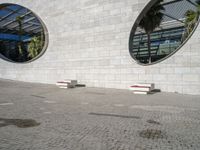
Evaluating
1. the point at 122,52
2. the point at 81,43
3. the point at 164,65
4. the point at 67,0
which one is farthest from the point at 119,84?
the point at 67,0

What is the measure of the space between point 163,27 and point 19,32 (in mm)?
20751

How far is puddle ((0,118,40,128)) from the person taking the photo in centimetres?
550

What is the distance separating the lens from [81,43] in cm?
1485

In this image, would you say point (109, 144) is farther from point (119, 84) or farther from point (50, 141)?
point (119, 84)

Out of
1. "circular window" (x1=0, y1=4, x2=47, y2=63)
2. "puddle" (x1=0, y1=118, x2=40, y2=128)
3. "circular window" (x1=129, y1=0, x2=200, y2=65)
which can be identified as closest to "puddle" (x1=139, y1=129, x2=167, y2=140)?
"puddle" (x1=0, y1=118, x2=40, y2=128)

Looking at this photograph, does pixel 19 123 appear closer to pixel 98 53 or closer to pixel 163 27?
pixel 98 53

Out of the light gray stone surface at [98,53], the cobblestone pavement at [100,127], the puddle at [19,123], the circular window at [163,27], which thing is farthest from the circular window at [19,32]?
the puddle at [19,123]

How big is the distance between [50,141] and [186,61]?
8.67 m

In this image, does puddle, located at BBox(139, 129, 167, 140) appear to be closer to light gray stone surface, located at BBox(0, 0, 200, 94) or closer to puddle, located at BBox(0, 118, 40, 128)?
puddle, located at BBox(0, 118, 40, 128)

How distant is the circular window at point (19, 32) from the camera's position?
73.3ft

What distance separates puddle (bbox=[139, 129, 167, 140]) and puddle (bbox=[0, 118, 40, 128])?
9.02 feet

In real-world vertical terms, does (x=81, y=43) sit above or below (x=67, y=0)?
below

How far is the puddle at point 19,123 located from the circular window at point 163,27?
8.23 m

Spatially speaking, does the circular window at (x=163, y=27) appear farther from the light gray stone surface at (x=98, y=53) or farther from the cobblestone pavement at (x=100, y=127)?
the cobblestone pavement at (x=100, y=127)
